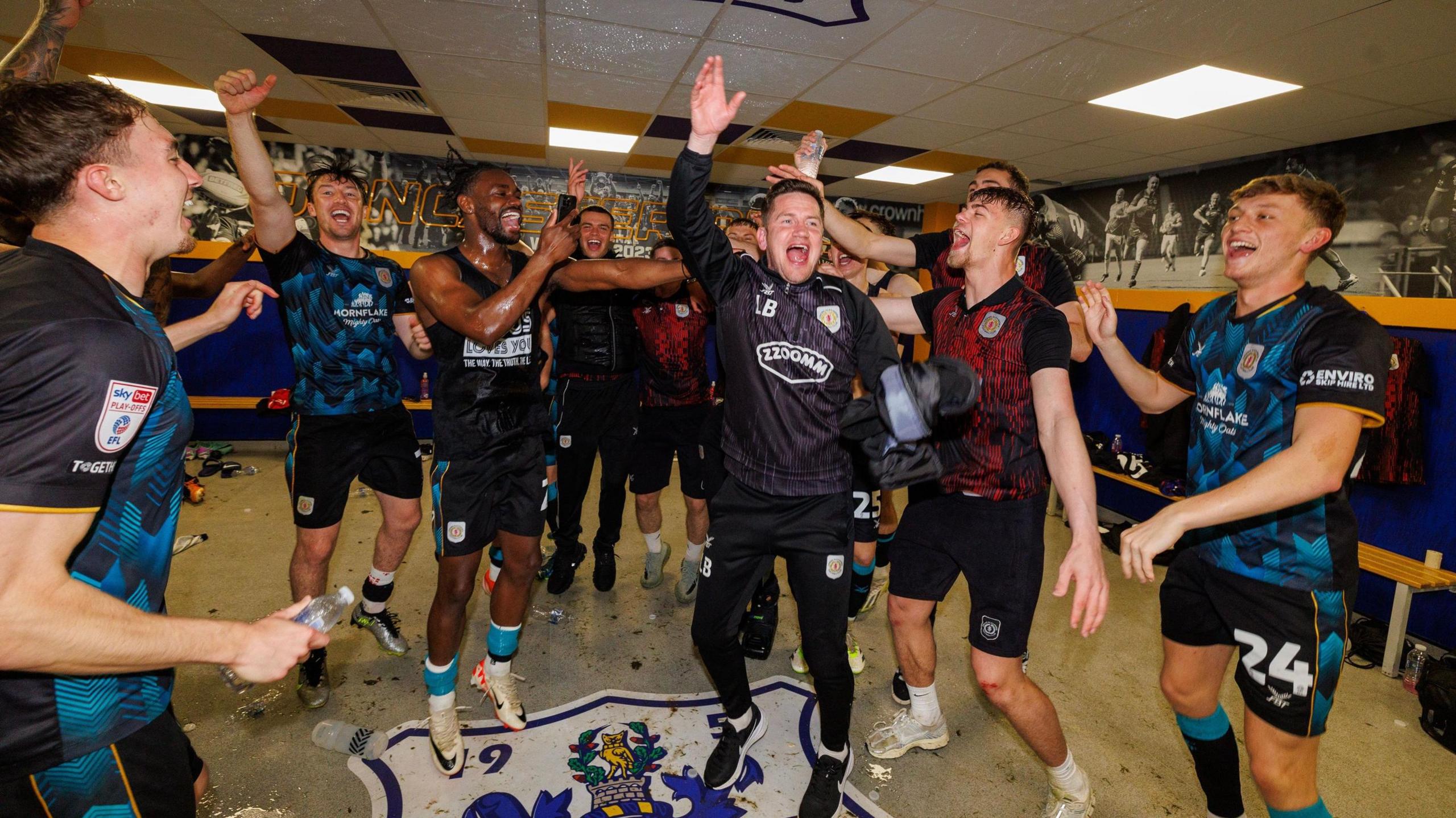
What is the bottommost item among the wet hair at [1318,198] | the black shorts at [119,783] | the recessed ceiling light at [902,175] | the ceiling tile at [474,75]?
the black shorts at [119,783]

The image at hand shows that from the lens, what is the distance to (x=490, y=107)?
20.2ft

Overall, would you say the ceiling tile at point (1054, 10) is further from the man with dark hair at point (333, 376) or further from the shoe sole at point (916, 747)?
the shoe sole at point (916, 747)

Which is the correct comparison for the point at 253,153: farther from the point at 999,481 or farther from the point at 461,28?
the point at 999,481

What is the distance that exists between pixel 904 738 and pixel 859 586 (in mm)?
1003

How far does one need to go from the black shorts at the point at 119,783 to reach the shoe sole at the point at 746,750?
1610 millimetres

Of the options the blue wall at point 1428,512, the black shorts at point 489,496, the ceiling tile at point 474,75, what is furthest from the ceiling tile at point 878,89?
the black shorts at point 489,496

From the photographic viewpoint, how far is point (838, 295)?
220cm

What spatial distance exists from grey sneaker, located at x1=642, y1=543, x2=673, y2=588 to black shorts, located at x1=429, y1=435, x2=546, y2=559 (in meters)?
1.52

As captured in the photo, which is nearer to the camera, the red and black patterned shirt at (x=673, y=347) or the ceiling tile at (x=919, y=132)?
the red and black patterned shirt at (x=673, y=347)

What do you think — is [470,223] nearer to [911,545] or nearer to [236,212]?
[911,545]

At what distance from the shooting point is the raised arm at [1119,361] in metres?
2.34

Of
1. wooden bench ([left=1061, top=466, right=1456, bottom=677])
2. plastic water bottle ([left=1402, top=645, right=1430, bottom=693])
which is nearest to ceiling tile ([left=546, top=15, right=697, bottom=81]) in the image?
wooden bench ([left=1061, top=466, right=1456, bottom=677])

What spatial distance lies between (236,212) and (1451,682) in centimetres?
1159

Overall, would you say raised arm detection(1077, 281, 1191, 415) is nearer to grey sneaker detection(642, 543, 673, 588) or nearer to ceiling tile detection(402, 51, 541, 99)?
grey sneaker detection(642, 543, 673, 588)
